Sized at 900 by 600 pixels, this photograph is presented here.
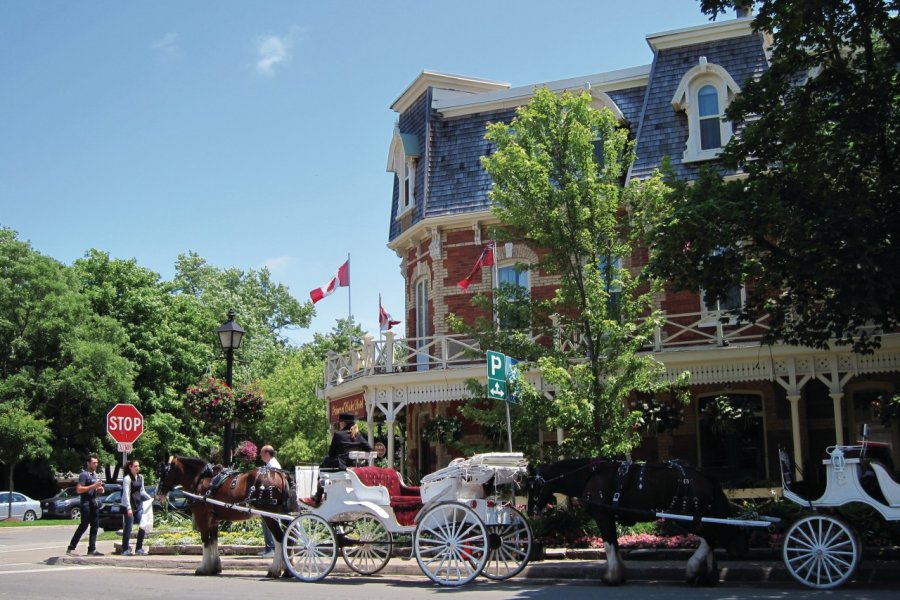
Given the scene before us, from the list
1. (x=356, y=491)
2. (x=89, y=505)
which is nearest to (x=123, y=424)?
(x=89, y=505)

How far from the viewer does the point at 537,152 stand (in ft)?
52.6

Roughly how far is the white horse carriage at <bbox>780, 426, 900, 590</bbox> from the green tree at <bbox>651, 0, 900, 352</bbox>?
2394 mm

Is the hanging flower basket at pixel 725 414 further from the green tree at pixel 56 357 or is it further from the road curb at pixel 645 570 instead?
the green tree at pixel 56 357

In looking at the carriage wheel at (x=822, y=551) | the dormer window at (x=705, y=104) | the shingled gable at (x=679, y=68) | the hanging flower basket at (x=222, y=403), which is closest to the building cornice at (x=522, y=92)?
the shingled gable at (x=679, y=68)

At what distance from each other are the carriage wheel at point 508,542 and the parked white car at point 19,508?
99.3 ft

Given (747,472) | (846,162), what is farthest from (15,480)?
(846,162)

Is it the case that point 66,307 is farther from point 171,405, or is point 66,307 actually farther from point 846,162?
point 846,162

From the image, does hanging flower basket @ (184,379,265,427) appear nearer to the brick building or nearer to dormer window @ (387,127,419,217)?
the brick building

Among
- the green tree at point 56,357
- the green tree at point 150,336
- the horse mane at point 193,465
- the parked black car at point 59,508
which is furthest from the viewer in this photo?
the green tree at point 150,336

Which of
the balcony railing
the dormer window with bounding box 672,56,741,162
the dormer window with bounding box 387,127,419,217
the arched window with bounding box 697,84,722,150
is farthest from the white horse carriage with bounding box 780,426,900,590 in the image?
the dormer window with bounding box 387,127,419,217

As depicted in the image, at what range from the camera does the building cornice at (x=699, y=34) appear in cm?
2272

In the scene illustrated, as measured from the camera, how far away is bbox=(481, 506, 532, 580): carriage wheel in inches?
463

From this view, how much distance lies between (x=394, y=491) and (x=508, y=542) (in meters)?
1.80

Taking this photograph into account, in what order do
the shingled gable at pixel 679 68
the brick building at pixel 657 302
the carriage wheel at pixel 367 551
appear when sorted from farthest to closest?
the shingled gable at pixel 679 68 < the brick building at pixel 657 302 < the carriage wheel at pixel 367 551
